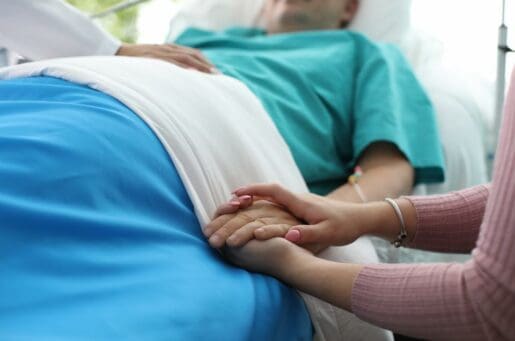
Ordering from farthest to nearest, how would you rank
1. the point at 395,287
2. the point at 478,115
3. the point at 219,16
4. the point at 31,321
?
the point at 219,16
the point at 478,115
the point at 395,287
the point at 31,321

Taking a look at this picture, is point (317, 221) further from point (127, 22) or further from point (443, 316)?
point (127, 22)

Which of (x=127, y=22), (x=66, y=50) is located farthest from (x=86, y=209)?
(x=127, y=22)

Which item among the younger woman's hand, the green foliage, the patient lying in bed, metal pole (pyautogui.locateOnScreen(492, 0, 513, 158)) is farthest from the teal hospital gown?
the green foliage

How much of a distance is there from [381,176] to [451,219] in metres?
0.36

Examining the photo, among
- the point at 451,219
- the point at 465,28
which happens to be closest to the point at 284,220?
the point at 451,219

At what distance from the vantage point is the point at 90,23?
4.63ft

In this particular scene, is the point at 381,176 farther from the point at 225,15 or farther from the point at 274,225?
the point at 225,15

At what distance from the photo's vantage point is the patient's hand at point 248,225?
2.86 feet

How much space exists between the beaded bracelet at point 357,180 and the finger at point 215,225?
17.1 inches

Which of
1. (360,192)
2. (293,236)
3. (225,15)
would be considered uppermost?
(225,15)

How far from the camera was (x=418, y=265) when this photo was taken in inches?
30.0

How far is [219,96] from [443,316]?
55 centimetres

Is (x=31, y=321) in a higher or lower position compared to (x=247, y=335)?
higher

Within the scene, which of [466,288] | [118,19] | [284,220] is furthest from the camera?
[118,19]
